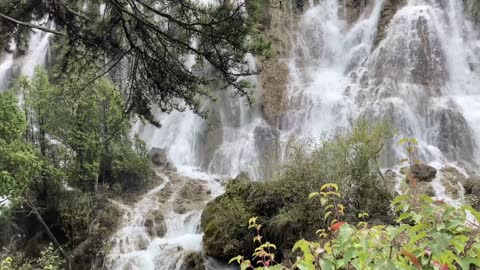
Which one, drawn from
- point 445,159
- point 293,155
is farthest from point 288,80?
point 293,155

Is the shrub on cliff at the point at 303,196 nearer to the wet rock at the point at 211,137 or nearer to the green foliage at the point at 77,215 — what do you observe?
the green foliage at the point at 77,215

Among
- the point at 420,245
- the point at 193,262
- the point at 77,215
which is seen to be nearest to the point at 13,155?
the point at 77,215

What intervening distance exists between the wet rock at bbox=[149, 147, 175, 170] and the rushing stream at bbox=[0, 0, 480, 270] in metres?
0.47

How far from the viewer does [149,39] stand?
6.53m

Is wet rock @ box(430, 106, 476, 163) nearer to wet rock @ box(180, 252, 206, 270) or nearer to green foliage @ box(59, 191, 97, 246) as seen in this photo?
wet rock @ box(180, 252, 206, 270)

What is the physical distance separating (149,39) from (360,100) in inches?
597

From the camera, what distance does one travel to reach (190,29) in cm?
601

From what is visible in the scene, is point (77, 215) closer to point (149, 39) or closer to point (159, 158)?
point (159, 158)

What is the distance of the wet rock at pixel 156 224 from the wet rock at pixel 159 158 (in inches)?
187

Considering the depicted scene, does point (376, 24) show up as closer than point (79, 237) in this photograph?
No

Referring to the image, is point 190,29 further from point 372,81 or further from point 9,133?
point 372,81

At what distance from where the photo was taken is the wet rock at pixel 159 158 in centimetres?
1977

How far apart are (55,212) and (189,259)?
676cm

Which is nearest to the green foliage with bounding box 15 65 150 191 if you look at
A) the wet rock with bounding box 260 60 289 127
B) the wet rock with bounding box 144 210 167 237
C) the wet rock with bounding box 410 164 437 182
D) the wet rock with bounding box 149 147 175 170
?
the wet rock with bounding box 149 147 175 170
